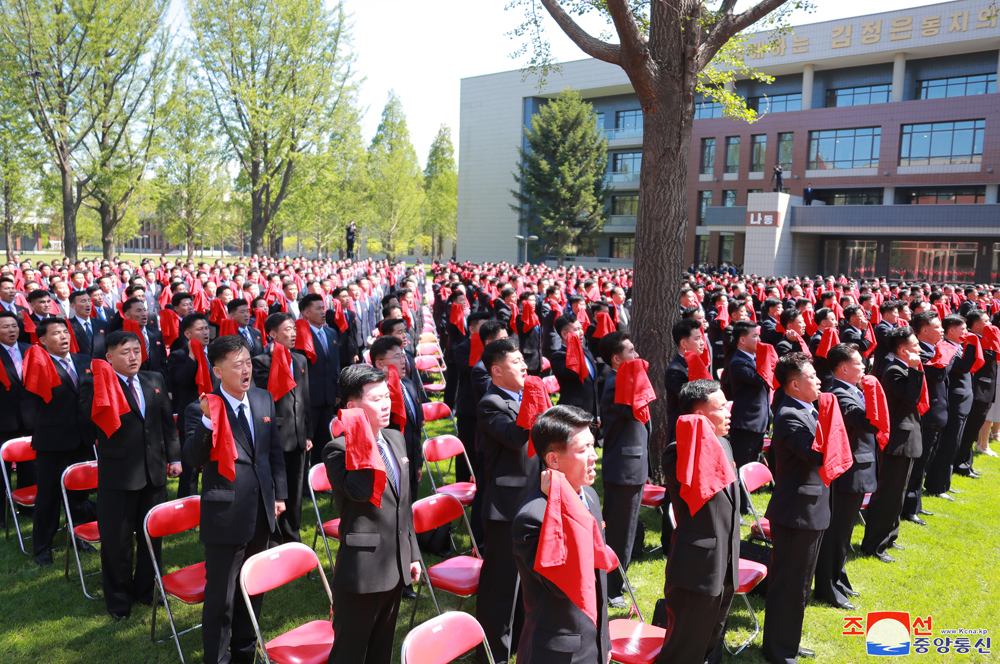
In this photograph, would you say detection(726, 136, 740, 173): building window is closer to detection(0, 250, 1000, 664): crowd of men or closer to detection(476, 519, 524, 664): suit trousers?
detection(0, 250, 1000, 664): crowd of men

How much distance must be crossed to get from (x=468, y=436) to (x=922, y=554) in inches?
167

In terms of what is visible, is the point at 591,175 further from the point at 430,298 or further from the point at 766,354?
the point at 766,354

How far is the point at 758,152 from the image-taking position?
3756 centimetres

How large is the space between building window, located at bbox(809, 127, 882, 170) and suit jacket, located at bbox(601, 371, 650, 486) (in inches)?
1412

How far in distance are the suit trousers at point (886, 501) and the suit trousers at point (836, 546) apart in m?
0.94

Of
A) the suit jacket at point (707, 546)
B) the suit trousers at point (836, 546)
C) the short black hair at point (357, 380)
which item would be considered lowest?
the suit trousers at point (836, 546)

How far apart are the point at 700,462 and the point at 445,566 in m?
1.93

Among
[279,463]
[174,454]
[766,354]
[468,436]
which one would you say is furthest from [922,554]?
[174,454]

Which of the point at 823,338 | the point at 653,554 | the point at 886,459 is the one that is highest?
the point at 823,338

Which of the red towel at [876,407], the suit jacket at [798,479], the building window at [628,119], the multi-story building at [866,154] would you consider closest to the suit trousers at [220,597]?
the suit jacket at [798,479]

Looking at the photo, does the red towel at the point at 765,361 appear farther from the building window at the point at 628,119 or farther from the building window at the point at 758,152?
the building window at the point at 628,119

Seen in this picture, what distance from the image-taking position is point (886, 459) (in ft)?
17.8

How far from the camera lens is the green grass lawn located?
3998 millimetres

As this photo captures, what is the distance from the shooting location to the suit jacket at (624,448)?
4703mm
